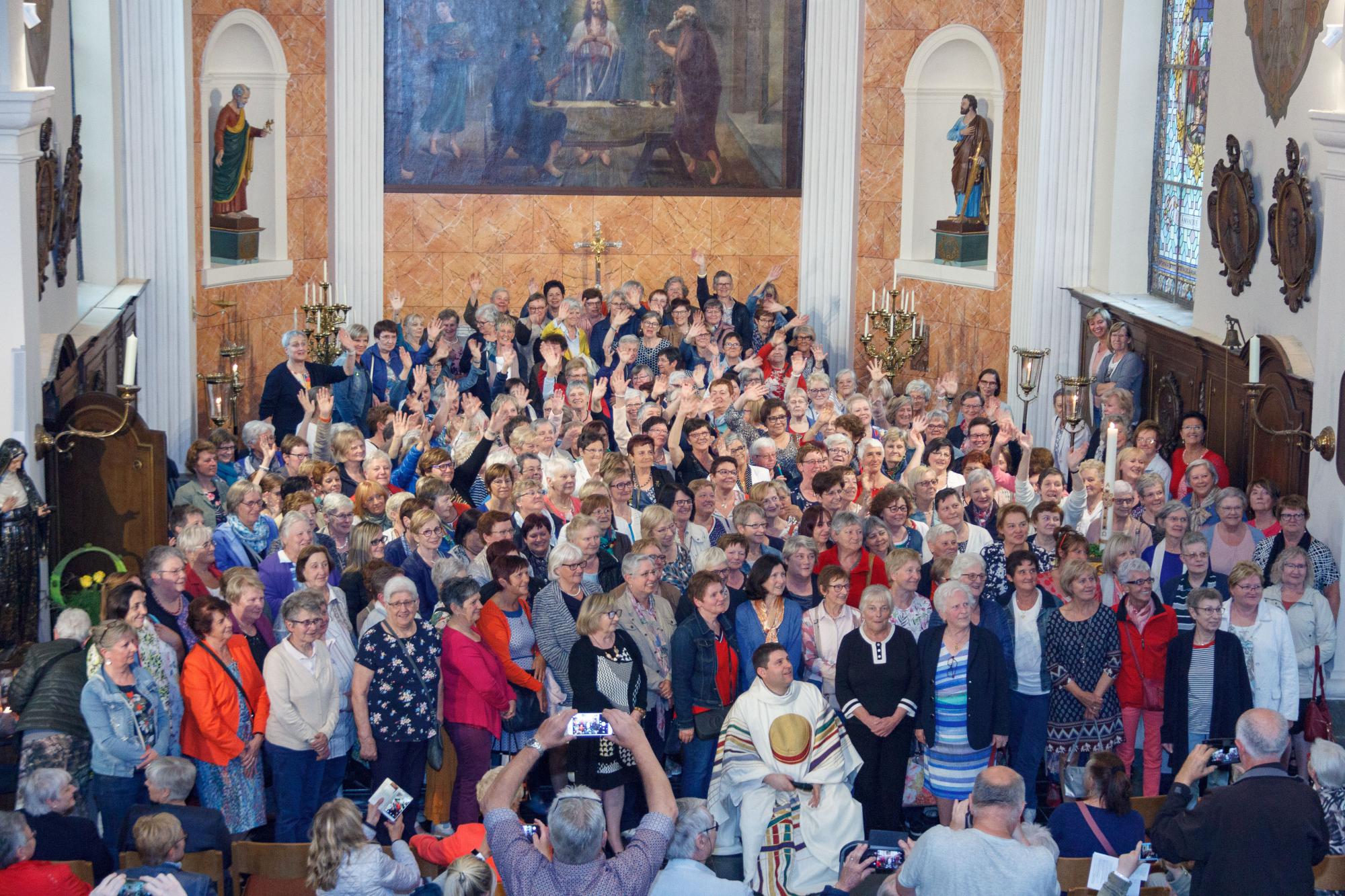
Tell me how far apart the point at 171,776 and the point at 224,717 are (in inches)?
37.1

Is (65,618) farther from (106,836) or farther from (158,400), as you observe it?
(158,400)

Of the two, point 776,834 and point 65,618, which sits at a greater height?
point 65,618

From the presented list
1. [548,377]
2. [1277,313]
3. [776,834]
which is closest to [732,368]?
[548,377]

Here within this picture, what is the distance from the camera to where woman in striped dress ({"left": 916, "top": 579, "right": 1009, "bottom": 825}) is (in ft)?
27.4

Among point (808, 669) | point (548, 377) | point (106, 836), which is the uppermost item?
point (548, 377)

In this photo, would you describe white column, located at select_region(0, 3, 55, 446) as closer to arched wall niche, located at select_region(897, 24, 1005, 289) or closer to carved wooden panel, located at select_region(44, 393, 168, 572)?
carved wooden panel, located at select_region(44, 393, 168, 572)

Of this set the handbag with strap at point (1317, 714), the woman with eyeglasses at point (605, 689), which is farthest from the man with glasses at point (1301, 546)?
the woman with eyeglasses at point (605, 689)

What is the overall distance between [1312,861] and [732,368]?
357 inches

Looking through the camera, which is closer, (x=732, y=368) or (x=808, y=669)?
(x=808, y=669)

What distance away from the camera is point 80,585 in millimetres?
10078

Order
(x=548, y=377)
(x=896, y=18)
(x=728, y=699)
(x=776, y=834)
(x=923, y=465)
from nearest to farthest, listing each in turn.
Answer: (x=776, y=834) < (x=728, y=699) < (x=923, y=465) < (x=548, y=377) < (x=896, y=18)

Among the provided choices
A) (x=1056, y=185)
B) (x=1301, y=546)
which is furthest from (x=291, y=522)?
(x=1056, y=185)

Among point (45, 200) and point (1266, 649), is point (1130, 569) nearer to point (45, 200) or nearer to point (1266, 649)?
point (1266, 649)

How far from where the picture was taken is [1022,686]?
29.2ft
